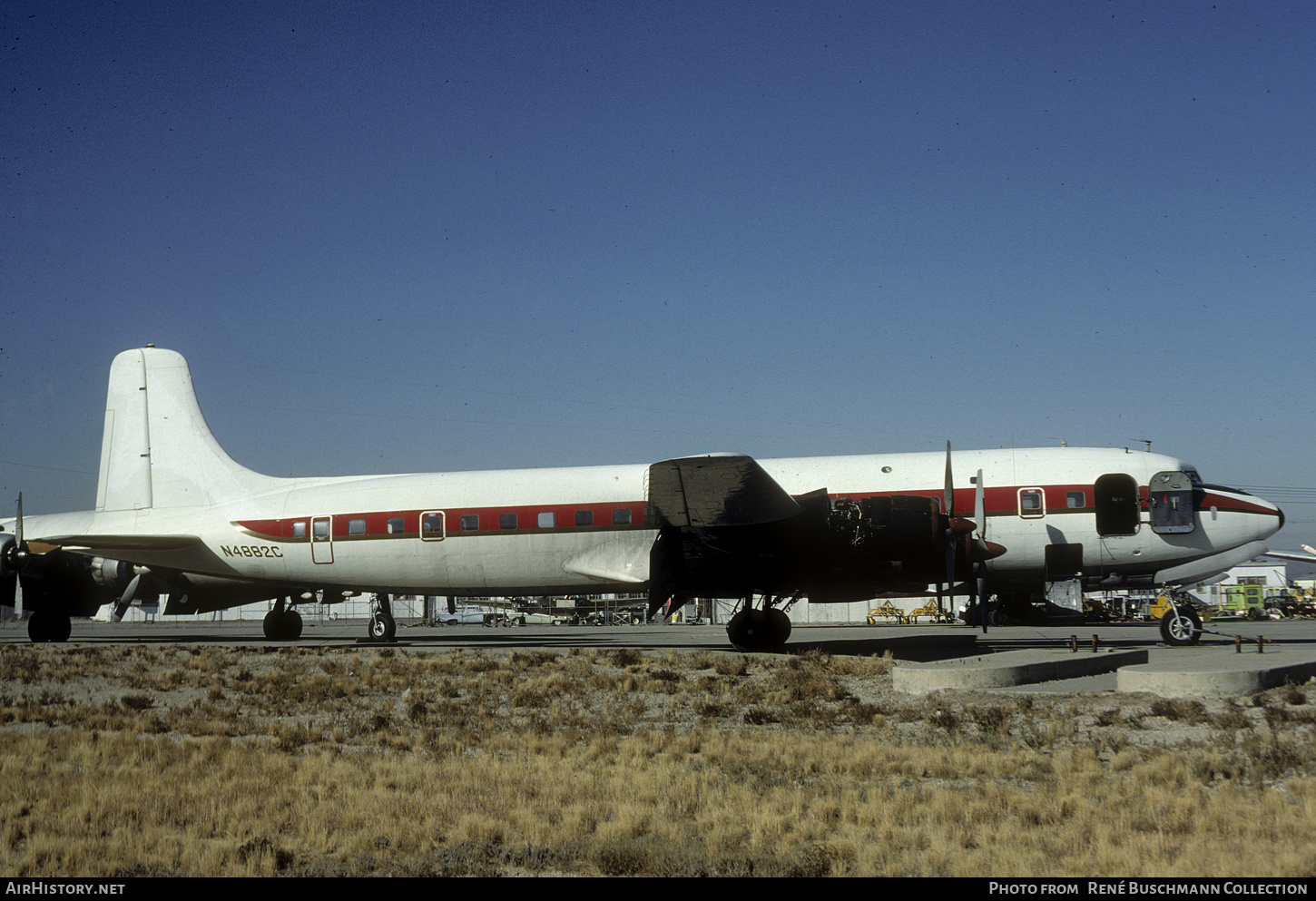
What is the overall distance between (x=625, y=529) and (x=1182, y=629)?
1347 cm

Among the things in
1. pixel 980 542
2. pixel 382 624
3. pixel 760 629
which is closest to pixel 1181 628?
pixel 980 542

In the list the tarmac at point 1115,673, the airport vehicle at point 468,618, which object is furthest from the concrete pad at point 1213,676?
the airport vehicle at point 468,618

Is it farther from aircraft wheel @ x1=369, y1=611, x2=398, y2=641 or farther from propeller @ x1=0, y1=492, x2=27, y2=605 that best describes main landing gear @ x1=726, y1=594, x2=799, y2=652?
propeller @ x1=0, y1=492, x2=27, y2=605

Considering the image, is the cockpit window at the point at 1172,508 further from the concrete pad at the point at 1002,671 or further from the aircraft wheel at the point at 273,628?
the aircraft wheel at the point at 273,628

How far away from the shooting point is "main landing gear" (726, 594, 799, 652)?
2202 cm

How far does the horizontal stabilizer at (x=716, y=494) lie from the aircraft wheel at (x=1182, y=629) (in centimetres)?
1004

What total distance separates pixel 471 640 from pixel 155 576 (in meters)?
11.0

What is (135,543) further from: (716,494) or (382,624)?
(716,494)

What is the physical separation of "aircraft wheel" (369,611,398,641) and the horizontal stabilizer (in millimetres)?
12702

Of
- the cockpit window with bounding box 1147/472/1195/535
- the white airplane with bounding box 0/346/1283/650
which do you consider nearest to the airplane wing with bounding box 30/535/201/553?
the white airplane with bounding box 0/346/1283/650

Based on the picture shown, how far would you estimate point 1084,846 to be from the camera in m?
7.08

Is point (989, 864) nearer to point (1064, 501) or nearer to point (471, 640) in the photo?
point (1064, 501)

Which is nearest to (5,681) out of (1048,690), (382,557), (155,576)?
(382,557)

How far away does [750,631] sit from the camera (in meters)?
22.1
